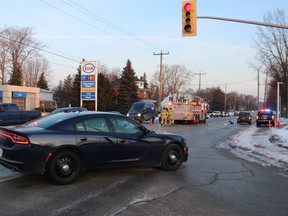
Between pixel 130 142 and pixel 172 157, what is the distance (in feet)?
4.64

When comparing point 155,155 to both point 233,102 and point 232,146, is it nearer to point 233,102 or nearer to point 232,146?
point 232,146

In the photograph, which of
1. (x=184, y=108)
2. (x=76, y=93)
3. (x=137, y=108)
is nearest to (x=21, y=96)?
(x=76, y=93)

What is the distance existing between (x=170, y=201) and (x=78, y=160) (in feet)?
6.97

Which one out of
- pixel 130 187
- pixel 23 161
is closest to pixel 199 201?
pixel 130 187

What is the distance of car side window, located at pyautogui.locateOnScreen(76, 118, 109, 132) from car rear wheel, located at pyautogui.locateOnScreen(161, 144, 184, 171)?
1.80 metres

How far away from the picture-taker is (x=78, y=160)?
679 centimetres

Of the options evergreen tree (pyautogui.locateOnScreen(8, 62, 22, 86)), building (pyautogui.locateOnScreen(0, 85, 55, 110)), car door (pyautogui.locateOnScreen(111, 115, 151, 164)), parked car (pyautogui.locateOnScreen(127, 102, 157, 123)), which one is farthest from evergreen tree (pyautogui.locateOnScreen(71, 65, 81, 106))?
car door (pyautogui.locateOnScreen(111, 115, 151, 164))

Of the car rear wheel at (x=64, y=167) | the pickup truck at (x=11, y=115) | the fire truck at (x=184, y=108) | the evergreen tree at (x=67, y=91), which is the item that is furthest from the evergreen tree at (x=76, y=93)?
the car rear wheel at (x=64, y=167)

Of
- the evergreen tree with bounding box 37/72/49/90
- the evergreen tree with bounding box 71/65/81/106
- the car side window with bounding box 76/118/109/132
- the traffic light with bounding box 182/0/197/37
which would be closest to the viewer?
the car side window with bounding box 76/118/109/132

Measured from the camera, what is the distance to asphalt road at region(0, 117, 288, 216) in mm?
5238

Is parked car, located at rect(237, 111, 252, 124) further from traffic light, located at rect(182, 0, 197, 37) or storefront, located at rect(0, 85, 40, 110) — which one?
storefront, located at rect(0, 85, 40, 110)

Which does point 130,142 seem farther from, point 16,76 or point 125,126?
point 16,76

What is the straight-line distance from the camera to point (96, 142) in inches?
277

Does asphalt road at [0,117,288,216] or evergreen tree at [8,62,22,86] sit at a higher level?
evergreen tree at [8,62,22,86]
